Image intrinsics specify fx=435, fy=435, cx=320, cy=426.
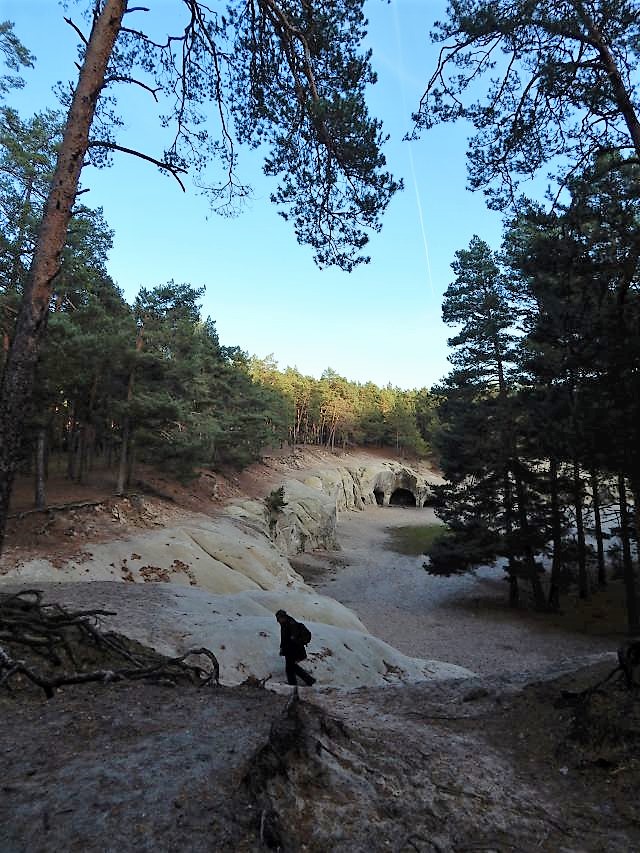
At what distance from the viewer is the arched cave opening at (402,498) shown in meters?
68.2

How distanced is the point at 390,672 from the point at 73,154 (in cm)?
1117

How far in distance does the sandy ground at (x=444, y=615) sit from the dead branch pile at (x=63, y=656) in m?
8.74

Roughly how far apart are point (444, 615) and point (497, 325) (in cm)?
1350

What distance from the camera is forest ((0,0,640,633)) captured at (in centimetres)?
723

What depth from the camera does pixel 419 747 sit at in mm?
3861

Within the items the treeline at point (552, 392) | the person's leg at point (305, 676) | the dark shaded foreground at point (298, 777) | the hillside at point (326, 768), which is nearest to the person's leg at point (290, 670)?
the person's leg at point (305, 676)

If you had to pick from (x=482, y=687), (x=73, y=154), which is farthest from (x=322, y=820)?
(x=73, y=154)

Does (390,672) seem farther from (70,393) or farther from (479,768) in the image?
(70,393)

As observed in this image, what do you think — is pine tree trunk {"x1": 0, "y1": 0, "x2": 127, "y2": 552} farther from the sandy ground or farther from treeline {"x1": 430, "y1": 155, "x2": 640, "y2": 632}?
the sandy ground

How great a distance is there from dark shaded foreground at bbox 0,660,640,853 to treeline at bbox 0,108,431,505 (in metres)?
5.96

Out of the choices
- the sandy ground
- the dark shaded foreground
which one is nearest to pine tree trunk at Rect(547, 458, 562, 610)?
the sandy ground

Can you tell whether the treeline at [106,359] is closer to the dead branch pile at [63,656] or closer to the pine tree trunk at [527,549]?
the dead branch pile at [63,656]

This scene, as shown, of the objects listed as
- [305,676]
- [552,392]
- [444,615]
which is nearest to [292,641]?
[305,676]

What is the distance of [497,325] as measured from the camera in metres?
19.7
